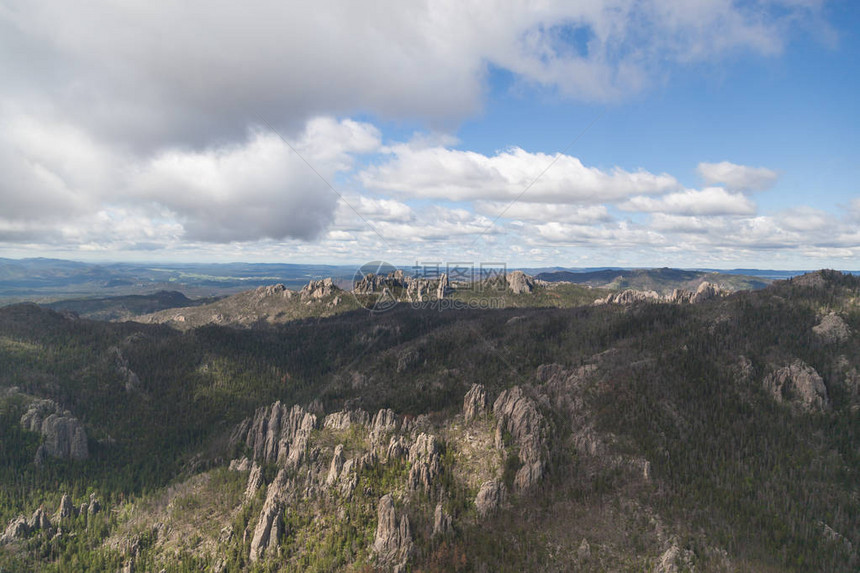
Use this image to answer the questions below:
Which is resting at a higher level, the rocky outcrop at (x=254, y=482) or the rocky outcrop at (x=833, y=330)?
the rocky outcrop at (x=833, y=330)

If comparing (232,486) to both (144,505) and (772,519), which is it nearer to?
(144,505)

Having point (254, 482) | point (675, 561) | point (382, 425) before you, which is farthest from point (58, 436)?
point (675, 561)

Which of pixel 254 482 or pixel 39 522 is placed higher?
pixel 254 482

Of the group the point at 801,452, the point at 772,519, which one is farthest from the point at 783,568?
the point at 801,452

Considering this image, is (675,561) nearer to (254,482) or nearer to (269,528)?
(269,528)

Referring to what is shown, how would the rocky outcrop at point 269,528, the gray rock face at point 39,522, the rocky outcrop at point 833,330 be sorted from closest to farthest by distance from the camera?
1. the rocky outcrop at point 269,528
2. the gray rock face at point 39,522
3. the rocky outcrop at point 833,330

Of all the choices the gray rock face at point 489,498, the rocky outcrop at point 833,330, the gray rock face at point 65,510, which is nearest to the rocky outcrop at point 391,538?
the gray rock face at point 489,498

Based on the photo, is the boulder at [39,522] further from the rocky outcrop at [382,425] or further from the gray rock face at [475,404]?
the gray rock face at [475,404]
